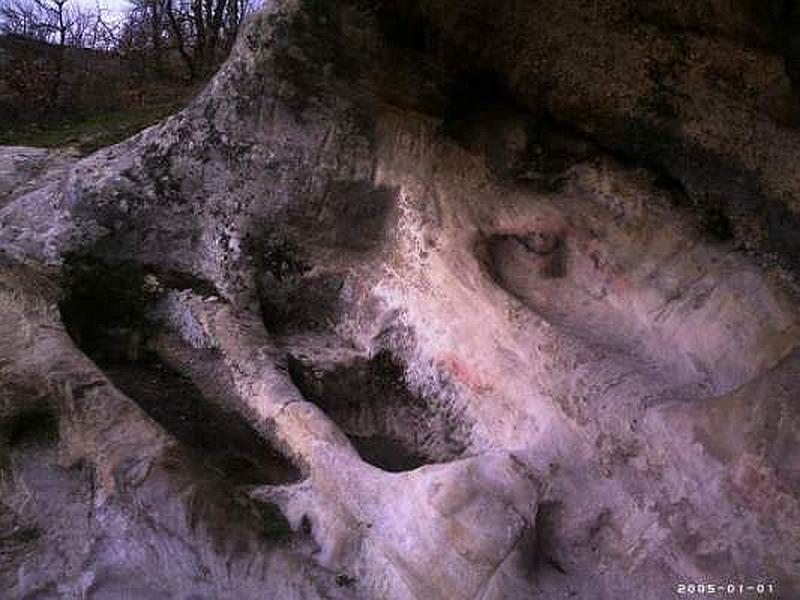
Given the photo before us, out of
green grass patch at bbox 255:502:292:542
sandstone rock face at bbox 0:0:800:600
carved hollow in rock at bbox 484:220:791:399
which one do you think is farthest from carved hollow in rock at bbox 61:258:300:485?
carved hollow in rock at bbox 484:220:791:399

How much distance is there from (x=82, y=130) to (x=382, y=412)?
3.04 meters

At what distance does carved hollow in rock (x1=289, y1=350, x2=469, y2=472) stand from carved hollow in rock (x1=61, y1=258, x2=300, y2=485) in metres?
0.25

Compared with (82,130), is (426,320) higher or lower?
lower

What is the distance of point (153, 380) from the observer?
2.17 meters

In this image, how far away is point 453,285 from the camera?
2.14 m

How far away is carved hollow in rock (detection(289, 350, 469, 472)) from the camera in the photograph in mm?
2072

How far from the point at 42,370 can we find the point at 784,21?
185 centimetres

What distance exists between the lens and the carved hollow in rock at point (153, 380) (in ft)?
6.33

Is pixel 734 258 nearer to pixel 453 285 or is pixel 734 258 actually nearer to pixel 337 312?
pixel 453 285

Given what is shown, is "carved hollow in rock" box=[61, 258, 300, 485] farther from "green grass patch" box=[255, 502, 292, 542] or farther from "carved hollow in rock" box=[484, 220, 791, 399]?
"carved hollow in rock" box=[484, 220, 791, 399]

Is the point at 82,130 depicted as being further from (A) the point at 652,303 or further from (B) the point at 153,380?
(A) the point at 652,303

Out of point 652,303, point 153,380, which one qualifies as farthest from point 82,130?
point 652,303
